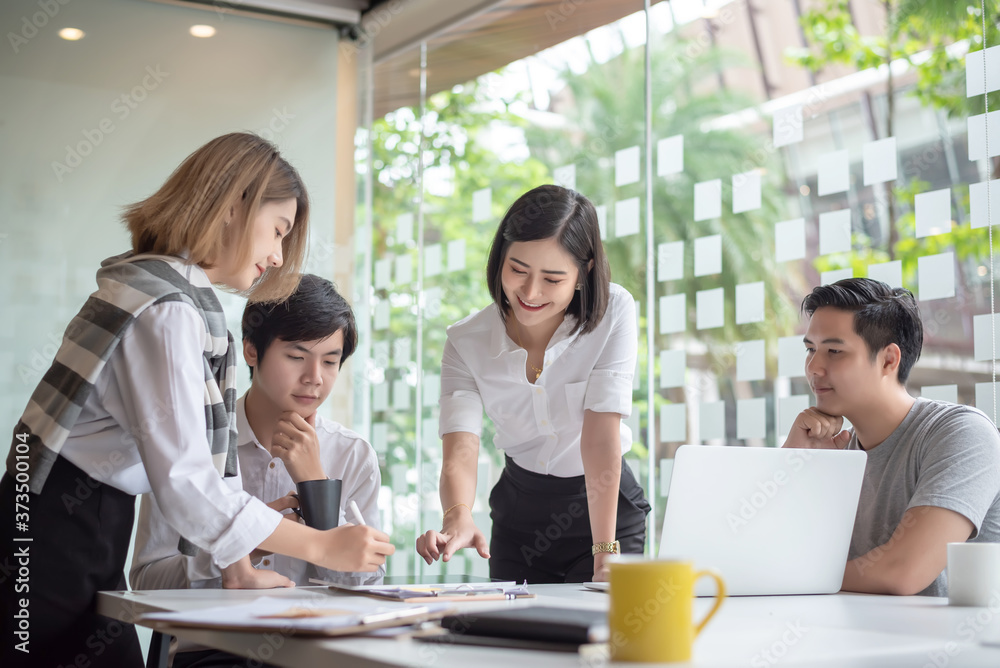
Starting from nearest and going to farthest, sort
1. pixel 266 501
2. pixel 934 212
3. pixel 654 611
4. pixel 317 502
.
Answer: pixel 654 611, pixel 317 502, pixel 266 501, pixel 934 212

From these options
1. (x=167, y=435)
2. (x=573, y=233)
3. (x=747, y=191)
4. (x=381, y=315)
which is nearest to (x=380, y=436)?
(x=381, y=315)

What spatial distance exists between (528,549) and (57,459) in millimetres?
1117

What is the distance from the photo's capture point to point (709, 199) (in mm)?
3107

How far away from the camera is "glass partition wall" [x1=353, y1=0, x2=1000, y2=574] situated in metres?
2.73

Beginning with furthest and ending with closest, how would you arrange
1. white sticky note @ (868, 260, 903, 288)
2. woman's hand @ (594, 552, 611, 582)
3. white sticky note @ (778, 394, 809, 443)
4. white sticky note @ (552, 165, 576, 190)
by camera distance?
white sticky note @ (552, 165, 576, 190), white sticky note @ (778, 394, 809, 443), white sticky note @ (868, 260, 903, 288), woman's hand @ (594, 552, 611, 582)

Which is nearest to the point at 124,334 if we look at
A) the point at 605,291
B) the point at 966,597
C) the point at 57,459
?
the point at 57,459

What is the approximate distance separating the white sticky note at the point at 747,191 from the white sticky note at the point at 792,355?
0.47m

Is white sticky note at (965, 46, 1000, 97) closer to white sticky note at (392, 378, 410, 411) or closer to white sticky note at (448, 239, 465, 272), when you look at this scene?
white sticky note at (448, 239, 465, 272)

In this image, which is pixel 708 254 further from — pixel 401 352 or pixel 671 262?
pixel 401 352

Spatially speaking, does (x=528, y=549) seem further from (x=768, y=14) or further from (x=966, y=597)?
(x=768, y=14)

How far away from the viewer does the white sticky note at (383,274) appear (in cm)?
457

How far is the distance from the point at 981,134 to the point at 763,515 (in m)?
1.35

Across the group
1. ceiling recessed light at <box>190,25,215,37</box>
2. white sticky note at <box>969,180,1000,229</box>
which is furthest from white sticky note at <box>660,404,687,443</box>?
ceiling recessed light at <box>190,25,215,37</box>

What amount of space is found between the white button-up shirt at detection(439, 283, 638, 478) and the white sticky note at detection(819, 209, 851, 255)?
86 centimetres
